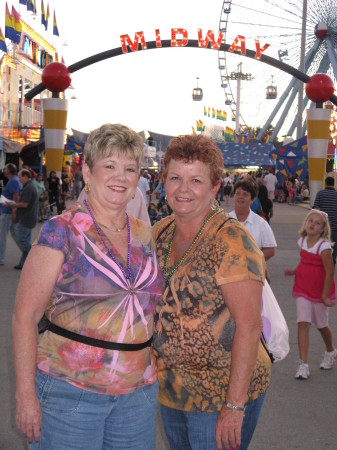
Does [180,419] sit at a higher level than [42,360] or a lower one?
lower

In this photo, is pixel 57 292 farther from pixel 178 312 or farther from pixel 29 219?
pixel 29 219

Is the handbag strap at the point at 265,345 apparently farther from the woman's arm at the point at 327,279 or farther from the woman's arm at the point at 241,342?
the woman's arm at the point at 327,279

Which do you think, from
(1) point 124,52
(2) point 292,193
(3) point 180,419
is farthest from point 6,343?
(2) point 292,193

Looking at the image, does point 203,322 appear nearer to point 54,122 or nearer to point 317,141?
point 54,122

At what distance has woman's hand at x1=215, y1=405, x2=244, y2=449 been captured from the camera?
239 centimetres

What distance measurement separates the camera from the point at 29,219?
35.1 ft

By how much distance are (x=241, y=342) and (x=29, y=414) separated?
30.2 inches

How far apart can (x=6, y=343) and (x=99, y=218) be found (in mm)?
3957

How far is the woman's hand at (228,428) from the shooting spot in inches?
94.1

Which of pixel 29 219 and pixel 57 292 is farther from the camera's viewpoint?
pixel 29 219

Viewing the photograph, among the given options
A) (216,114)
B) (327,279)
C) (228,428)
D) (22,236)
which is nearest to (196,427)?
(228,428)

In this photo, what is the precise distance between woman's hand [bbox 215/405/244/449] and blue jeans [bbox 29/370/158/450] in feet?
1.03

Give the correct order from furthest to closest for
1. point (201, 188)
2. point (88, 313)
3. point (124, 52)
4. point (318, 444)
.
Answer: point (124, 52)
point (318, 444)
point (201, 188)
point (88, 313)

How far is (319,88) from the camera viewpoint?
14.6 metres
